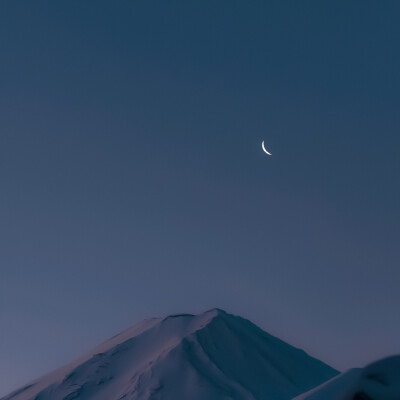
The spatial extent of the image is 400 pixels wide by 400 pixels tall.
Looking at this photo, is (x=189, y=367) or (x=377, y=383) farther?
(x=189, y=367)

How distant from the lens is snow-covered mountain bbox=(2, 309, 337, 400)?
38.9 meters

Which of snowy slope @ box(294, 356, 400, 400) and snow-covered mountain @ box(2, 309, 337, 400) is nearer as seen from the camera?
snowy slope @ box(294, 356, 400, 400)

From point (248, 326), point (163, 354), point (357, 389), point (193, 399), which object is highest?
point (248, 326)

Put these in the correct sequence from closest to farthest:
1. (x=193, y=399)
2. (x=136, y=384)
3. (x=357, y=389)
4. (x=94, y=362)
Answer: (x=357, y=389) → (x=193, y=399) → (x=136, y=384) → (x=94, y=362)

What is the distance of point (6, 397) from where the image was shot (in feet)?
158

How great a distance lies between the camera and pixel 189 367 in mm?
40438

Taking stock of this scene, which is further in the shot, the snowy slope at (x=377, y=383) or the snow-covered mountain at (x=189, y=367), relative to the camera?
the snow-covered mountain at (x=189, y=367)

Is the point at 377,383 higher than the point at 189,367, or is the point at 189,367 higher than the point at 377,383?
the point at 189,367

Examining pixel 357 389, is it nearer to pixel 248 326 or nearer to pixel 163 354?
pixel 163 354

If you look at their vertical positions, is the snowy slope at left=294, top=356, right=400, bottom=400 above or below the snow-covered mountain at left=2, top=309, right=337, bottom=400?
below

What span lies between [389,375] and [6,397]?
48635 mm

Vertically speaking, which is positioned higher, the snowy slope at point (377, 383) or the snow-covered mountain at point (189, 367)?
the snow-covered mountain at point (189, 367)

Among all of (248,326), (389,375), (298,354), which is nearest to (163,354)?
(248,326)

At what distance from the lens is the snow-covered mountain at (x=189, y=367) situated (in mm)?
38906
